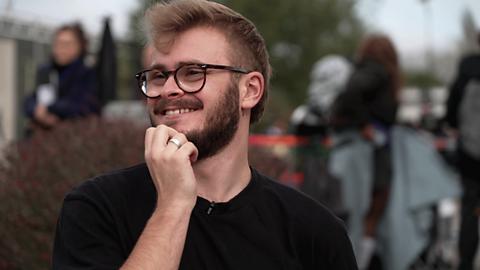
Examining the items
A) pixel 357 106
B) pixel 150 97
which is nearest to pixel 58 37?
pixel 357 106

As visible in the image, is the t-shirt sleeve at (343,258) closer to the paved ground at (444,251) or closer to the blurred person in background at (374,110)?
the blurred person in background at (374,110)

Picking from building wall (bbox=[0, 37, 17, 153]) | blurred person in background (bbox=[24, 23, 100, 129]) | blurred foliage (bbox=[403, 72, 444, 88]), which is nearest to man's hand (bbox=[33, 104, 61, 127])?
blurred person in background (bbox=[24, 23, 100, 129])

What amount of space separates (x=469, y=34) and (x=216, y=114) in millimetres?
8753

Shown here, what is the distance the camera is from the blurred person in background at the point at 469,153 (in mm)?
5512

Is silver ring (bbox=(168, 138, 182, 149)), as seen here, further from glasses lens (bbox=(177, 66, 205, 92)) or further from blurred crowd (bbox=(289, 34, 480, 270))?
blurred crowd (bbox=(289, 34, 480, 270))

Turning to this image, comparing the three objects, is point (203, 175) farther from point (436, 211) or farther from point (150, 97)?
point (436, 211)

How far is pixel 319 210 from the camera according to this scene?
2035 mm

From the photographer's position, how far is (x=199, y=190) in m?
2.01

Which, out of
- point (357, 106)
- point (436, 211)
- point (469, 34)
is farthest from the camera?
point (469, 34)

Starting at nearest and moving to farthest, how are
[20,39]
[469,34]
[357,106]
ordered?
1. [357,106]
2. [469,34]
3. [20,39]

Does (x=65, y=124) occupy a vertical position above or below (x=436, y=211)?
above

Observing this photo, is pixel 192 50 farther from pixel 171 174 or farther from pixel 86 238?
pixel 86 238

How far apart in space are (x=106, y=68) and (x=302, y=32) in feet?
88.3

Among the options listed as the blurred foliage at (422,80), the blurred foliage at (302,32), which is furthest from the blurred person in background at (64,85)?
the blurred foliage at (422,80)
